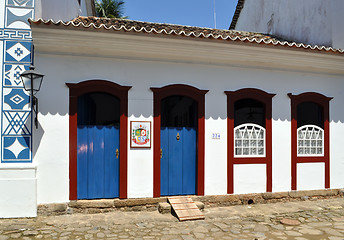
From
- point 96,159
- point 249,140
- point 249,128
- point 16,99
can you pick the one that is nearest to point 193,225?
point 96,159

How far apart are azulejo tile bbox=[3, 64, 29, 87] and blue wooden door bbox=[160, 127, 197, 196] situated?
3.08 m

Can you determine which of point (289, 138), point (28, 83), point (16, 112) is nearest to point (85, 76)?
point (28, 83)

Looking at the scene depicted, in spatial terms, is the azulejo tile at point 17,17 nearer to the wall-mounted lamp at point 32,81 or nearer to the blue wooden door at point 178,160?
the wall-mounted lamp at point 32,81

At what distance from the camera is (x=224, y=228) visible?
16.0 ft

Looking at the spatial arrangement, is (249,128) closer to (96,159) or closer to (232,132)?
(232,132)

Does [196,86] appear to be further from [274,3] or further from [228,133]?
[274,3]

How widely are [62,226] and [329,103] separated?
685 centimetres

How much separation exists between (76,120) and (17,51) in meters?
1.75

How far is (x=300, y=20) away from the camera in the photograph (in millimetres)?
9086

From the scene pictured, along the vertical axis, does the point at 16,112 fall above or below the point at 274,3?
below

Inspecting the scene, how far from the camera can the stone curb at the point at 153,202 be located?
5.46 m

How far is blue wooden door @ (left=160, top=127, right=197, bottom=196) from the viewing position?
6082 millimetres

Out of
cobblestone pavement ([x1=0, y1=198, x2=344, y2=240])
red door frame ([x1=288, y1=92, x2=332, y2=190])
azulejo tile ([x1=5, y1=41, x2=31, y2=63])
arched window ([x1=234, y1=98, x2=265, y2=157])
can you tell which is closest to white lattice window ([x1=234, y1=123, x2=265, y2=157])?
arched window ([x1=234, y1=98, x2=265, y2=157])

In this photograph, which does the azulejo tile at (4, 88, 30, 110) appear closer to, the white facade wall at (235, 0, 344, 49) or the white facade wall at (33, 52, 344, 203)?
the white facade wall at (33, 52, 344, 203)
